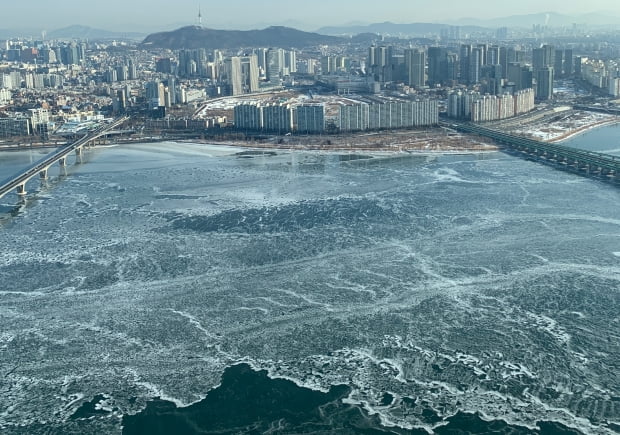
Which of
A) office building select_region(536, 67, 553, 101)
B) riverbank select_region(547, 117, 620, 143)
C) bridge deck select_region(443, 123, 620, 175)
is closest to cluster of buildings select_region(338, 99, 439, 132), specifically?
bridge deck select_region(443, 123, 620, 175)

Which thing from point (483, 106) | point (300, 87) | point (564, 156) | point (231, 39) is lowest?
point (564, 156)

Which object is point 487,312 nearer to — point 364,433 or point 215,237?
point 364,433

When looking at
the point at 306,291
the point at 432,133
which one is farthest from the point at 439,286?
the point at 432,133

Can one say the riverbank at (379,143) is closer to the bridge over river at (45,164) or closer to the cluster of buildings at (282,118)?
the cluster of buildings at (282,118)

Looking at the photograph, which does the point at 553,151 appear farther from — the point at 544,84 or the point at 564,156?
the point at 544,84

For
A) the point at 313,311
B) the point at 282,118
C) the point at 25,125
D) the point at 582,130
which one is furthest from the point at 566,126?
the point at 313,311

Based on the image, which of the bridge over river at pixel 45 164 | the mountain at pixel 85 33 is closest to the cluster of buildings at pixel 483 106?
the bridge over river at pixel 45 164
